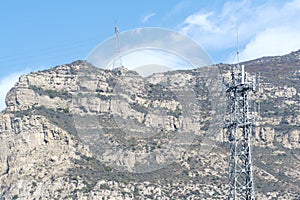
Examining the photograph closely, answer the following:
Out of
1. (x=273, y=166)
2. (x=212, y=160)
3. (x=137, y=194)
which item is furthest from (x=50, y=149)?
(x=273, y=166)

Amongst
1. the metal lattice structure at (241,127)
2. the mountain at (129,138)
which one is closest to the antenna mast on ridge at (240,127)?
the metal lattice structure at (241,127)

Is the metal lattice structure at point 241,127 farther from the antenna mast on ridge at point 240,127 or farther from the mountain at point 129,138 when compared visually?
the mountain at point 129,138

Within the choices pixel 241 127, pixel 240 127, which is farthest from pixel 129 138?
pixel 241 127

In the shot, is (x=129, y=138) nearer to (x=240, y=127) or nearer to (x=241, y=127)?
(x=240, y=127)

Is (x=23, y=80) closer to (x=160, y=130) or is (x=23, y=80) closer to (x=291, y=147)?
(x=160, y=130)

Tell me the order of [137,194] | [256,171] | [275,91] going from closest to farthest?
[137,194] → [256,171] → [275,91]

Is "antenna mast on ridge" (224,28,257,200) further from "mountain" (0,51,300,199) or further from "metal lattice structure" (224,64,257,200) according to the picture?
"mountain" (0,51,300,199)
